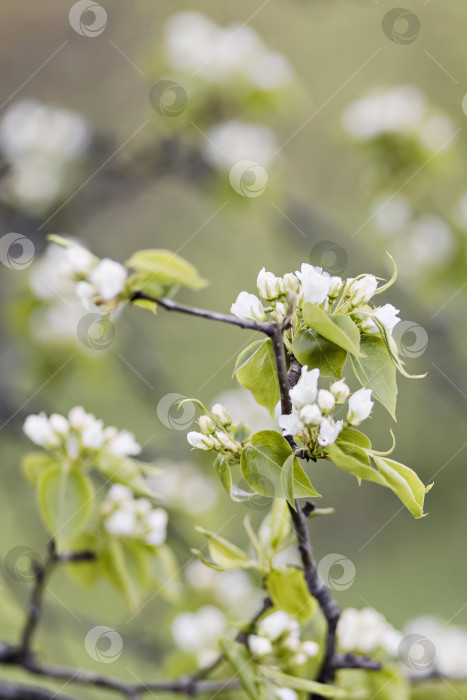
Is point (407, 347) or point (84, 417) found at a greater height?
point (407, 347)

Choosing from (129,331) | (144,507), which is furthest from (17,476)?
(144,507)

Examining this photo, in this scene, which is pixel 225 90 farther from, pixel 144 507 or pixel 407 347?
pixel 144 507

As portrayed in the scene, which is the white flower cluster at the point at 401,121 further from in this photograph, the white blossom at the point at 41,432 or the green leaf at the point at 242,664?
the green leaf at the point at 242,664

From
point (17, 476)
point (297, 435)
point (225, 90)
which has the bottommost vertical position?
point (17, 476)

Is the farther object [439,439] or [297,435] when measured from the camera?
[439,439]
